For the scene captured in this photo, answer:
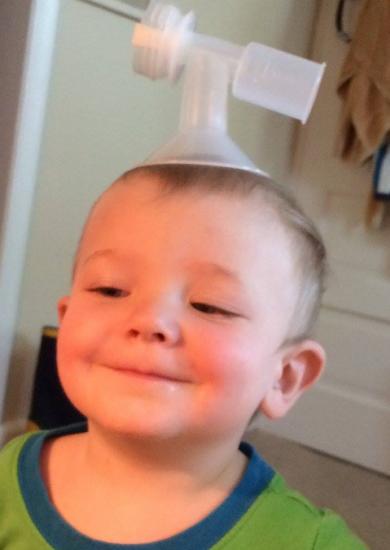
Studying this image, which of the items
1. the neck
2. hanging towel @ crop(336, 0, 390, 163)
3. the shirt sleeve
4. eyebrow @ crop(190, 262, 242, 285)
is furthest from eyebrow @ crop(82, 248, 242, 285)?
hanging towel @ crop(336, 0, 390, 163)

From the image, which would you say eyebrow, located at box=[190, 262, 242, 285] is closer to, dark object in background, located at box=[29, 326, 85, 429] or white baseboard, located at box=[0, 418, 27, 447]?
dark object in background, located at box=[29, 326, 85, 429]

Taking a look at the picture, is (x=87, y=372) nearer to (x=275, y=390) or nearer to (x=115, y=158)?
(x=275, y=390)

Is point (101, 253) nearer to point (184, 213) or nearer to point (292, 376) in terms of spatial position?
point (184, 213)

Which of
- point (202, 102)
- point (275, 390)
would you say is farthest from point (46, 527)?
point (202, 102)

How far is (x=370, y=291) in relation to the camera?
218 cm

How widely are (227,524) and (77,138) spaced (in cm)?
106

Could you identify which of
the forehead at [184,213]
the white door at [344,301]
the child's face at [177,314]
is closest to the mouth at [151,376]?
the child's face at [177,314]

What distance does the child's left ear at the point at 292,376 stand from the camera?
67 cm

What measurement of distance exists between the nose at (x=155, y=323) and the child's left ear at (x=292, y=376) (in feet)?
0.45

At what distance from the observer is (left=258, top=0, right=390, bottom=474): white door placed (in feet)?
7.12

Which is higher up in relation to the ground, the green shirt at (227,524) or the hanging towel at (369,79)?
the hanging towel at (369,79)

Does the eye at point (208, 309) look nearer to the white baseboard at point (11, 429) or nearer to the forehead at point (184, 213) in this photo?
the forehead at point (184, 213)

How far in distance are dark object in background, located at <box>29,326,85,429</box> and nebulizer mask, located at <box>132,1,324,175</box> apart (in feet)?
3.06

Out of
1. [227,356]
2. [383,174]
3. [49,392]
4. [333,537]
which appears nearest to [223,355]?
→ [227,356]
